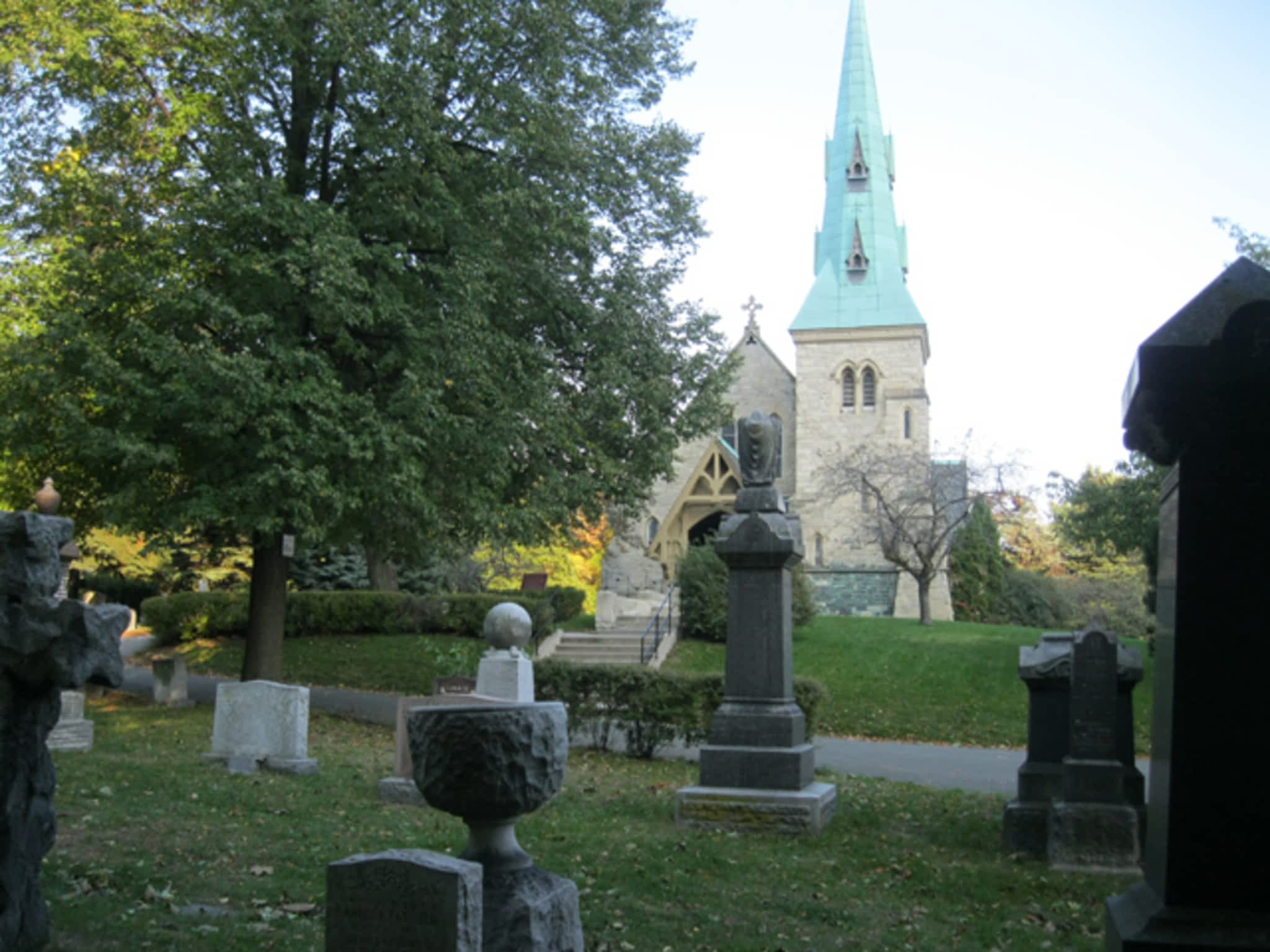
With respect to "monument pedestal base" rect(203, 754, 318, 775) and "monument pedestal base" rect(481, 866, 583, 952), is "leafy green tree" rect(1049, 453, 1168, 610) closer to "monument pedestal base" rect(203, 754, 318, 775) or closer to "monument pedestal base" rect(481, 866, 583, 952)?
"monument pedestal base" rect(203, 754, 318, 775)

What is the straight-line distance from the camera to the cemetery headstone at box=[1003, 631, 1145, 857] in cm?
912

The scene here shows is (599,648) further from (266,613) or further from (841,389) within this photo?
(841,389)

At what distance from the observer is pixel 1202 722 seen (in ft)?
10.6

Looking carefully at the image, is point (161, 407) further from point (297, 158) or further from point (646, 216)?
point (646, 216)

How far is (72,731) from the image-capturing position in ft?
42.1

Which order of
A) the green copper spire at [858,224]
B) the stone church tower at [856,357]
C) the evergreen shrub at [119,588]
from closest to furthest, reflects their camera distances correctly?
1. the evergreen shrub at [119,588]
2. the stone church tower at [856,357]
3. the green copper spire at [858,224]

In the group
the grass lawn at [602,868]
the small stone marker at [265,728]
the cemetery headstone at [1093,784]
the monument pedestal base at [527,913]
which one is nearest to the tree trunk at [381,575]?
the small stone marker at [265,728]

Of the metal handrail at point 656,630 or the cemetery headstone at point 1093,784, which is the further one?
the metal handrail at point 656,630

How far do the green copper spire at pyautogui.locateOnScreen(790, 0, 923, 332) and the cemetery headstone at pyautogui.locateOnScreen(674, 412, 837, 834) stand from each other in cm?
3345

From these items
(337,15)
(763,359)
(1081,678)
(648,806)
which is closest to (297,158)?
(337,15)

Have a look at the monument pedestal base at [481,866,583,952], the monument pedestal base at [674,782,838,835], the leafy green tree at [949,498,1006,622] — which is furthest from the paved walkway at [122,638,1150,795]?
the leafy green tree at [949,498,1006,622]

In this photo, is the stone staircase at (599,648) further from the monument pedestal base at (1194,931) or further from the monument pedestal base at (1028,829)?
the monument pedestal base at (1194,931)

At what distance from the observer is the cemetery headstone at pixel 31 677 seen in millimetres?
5137

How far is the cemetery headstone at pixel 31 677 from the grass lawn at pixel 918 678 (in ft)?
44.4
